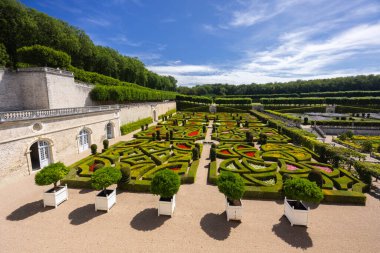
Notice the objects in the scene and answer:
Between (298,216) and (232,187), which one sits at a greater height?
(232,187)

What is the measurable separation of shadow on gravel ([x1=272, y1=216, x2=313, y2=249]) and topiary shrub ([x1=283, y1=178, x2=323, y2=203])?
1264 millimetres

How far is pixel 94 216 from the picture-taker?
9266 mm

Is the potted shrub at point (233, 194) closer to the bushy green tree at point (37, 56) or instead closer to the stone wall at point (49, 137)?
the stone wall at point (49, 137)

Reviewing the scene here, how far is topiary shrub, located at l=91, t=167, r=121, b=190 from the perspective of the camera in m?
9.52

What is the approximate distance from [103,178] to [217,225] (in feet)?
19.3

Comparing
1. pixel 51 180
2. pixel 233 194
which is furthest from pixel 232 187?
pixel 51 180

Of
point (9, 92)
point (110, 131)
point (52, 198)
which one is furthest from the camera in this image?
point (110, 131)

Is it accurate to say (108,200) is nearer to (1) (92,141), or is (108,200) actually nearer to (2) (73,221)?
(2) (73,221)

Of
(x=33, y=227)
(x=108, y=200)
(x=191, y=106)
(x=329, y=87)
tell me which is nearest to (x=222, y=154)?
(x=108, y=200)

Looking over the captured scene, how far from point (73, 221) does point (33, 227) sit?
1565 mm

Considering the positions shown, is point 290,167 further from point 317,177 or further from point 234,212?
point 234,212

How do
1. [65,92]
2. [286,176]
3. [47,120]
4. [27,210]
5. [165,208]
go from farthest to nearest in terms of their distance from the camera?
1. [65,92]
2. [47,120]
3. [286,176]
4. [27,210]
5. [165,208]

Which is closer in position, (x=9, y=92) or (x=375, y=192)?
(x=375, y=192)

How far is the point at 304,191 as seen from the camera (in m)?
8.46
